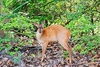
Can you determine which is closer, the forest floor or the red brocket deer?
the forest floor

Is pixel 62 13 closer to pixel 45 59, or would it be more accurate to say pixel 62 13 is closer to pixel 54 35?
pixel 54 35

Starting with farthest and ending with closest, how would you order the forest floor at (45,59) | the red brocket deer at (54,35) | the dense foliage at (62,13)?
the dense foliage at (62,13), the red brocket deer at (54,35), the forest floor at (45,59)

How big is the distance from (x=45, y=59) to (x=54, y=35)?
0.67m

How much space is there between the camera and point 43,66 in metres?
7.30

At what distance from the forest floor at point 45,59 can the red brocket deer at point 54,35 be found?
→ 22 cm

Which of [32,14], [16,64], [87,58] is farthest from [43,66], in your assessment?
[32,14]

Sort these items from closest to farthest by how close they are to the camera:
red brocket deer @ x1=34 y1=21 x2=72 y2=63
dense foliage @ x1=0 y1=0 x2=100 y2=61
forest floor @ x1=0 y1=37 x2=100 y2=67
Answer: forest floor @ x1=0 y1=37 x2=100 y2=67, red brocket deer @ x1=34 y1=21 x2=72 y2=63, dense foliage @ x1=0 y1=0 x2=100 y2=61

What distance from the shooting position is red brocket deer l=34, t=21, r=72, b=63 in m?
7.43

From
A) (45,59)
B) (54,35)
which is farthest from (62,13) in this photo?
(45,59)

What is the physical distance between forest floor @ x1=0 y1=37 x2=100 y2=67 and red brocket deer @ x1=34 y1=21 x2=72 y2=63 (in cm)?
22

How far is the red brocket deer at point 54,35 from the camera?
7426mm

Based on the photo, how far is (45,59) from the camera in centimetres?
772

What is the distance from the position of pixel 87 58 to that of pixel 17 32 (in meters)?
2.18

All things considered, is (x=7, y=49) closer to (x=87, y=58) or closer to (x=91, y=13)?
(x=87, y=58)
